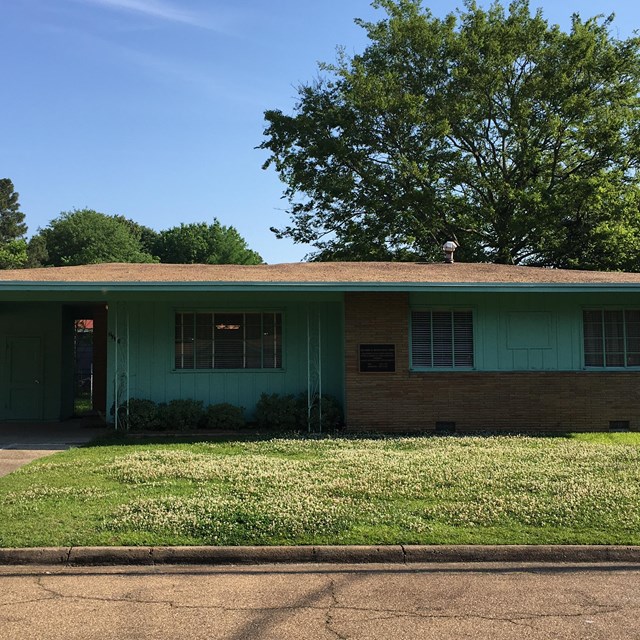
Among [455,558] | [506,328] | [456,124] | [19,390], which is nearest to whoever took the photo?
[455,558]

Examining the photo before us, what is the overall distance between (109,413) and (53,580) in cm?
884

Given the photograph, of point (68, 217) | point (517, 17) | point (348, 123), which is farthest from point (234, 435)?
point (68, 217)

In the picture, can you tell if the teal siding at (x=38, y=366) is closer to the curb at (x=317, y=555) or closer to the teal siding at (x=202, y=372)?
the teal siding at (x=202, y=372)

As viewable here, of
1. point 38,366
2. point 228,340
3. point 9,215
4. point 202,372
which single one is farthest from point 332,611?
point 9,215

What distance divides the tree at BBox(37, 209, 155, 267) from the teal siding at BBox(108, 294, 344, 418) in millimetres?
37811

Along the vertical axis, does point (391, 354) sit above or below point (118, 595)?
above

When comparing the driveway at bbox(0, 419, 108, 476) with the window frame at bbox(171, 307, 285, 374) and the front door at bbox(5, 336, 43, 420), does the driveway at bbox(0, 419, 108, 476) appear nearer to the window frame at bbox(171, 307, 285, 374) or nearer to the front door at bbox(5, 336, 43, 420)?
the front door at bbox(5, 336, 43, 420)

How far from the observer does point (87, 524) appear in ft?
21.6

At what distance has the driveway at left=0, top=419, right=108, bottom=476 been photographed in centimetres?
1068

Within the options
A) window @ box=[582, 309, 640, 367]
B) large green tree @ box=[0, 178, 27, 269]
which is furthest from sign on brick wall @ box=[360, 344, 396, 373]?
large green tree @ box=[0, 178, 27, 269]

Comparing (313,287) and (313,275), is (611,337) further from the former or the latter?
(313,287)

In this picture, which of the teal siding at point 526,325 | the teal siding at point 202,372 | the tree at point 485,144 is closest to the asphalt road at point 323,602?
the teal siding at point 526,325

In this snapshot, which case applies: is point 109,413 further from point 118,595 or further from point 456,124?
point 456,124

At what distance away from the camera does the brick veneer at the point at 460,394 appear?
1335cm
